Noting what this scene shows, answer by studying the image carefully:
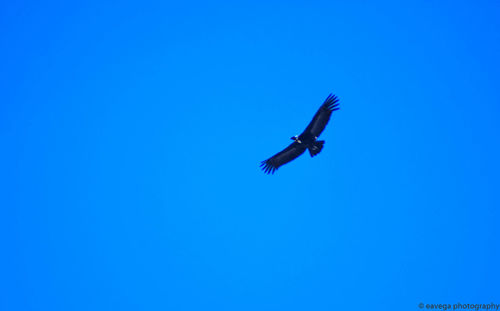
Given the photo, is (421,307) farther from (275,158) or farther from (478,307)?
(275,158)

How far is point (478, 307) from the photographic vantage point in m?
24.5

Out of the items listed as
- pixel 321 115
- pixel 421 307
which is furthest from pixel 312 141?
pixel 421 307

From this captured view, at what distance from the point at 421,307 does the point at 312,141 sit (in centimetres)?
1086

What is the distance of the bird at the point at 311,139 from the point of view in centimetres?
2150

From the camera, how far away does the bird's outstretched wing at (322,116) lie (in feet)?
70.4

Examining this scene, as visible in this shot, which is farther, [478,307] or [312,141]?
[478,307]

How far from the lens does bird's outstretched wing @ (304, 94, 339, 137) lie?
2145cm

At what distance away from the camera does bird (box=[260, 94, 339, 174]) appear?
2150 centimetres

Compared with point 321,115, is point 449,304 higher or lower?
lower

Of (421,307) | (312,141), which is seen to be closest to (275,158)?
(312,141)

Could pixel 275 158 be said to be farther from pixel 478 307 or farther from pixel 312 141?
pixel 478 307

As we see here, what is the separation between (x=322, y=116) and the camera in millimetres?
21625

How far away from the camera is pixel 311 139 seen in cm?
2192

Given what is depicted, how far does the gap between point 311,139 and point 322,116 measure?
1.15m
